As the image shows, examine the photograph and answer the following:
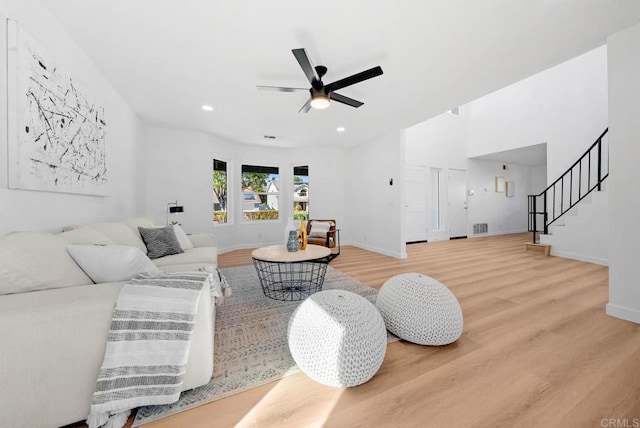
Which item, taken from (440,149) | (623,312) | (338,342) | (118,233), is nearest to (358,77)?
(338,342)

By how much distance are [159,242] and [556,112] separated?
7875 millimetres

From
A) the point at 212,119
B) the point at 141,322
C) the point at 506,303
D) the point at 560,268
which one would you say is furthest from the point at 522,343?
the point at 212,119

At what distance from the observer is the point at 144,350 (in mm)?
1109

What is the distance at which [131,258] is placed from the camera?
1370 millimetres

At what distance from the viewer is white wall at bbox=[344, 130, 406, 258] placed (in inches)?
186

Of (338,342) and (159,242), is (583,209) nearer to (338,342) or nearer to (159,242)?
(338,342)

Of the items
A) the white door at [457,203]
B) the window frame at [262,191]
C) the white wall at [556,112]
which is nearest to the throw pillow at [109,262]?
the window frame at [262,191]

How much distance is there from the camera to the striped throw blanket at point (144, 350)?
1058 millimetres

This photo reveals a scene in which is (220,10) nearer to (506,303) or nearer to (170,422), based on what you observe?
(170,422)

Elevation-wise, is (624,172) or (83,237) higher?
(624,172)

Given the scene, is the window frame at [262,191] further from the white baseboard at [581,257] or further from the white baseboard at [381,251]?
the white baseboard at [581,257]

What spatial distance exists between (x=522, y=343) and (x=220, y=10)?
3.35m

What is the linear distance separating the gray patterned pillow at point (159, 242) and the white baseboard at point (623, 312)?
4311 mm

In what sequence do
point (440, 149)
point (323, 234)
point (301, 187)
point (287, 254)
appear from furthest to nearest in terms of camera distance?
1. point (440, 149)
2. point (301, 187)
3. point (323, 234)
4. point (287, 254)
